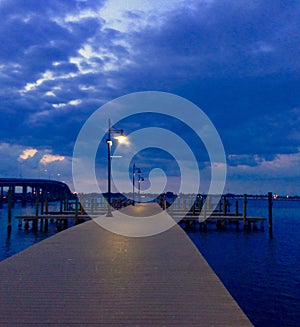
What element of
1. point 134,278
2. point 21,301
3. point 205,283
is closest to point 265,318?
point 205,283

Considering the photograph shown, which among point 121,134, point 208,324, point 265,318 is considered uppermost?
point 121,134

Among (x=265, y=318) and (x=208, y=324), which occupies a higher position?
(x=208, y=324)

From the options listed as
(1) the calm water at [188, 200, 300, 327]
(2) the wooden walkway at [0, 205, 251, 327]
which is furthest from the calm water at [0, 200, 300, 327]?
(2) the wooden walkway at [0, 205, 251, 327]

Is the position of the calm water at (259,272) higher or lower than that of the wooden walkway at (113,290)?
lower

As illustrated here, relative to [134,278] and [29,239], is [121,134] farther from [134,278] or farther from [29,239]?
[134,278]

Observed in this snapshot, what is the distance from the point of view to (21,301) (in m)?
6.95

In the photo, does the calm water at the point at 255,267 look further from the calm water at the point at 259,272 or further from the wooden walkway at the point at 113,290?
the wooden walkway at the point at 113,290

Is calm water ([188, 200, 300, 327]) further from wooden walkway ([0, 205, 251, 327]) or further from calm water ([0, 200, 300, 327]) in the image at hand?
wooden walkway ([0, 205, 251, 327])

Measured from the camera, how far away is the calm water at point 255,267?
1134cm

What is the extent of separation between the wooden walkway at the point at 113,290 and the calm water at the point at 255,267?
2.27 m

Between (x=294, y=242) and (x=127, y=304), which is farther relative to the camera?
(x=294, y=242)

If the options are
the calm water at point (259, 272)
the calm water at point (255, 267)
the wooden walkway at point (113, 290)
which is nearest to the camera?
the wooden walkway at point (113, 290)

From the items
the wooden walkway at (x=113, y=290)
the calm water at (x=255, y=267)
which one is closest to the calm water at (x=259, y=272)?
the calm water at (x=255, y=267)

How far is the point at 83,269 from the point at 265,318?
4866mm
